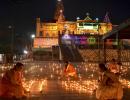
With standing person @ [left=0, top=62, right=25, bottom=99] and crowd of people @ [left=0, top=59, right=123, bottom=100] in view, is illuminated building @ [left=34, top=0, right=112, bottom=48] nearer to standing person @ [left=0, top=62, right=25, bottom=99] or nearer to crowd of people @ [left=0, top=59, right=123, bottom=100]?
crowd of people @ [left=0, top=59, right=123, bottom=100]

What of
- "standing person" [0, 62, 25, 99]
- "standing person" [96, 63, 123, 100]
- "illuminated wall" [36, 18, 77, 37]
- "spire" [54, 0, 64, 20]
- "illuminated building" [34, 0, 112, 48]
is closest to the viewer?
"standing person" [96, 63, 123, 100]

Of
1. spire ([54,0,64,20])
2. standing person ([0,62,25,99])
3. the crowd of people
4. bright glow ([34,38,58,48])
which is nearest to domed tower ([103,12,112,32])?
spire ([54,0,64,20])

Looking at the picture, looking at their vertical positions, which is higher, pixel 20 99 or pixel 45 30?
pixel 45 30

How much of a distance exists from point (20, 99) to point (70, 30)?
3557 inches

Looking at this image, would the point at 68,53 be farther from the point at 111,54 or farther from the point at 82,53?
the point at 111,54

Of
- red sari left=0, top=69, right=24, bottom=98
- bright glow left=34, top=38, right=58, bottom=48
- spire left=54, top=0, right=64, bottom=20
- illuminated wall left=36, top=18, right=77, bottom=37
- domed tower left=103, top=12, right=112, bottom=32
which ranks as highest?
spire left=54, top=0, right=64, bottom=20

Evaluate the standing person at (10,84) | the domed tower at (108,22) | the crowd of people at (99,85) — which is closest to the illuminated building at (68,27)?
the domed tower at (108,22)

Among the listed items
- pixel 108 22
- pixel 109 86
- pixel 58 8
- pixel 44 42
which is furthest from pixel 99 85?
pixel 58 8

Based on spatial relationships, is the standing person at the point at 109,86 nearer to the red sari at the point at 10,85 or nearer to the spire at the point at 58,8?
the red sari at the point at 10,85

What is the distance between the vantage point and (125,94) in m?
13.7

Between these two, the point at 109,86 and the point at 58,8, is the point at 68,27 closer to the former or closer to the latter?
the point at 58,8

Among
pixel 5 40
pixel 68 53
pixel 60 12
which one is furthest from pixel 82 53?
pixel 60 12

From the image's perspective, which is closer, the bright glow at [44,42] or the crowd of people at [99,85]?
the crowd of people at [99,85]

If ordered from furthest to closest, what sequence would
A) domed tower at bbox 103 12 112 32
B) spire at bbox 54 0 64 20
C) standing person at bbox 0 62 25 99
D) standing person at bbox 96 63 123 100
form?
spire at bbox 54 0 64 20 → domed tower at bbox 103 12 112 32 → standing person at bbox 0 62 25 99 → standing person at bbox 96 63 123 100
